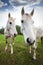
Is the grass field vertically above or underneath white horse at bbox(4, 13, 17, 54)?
underneath

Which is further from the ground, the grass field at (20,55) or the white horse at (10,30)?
the white horse at (10,30)

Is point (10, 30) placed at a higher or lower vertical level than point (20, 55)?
higher

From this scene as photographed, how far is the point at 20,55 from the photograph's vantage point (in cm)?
183

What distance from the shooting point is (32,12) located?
1.83 metres

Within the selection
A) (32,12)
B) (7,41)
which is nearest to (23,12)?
(32,12)

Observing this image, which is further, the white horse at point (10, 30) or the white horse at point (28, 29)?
the white horse at point (10, 30)

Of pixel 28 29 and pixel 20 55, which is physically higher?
pixel 28 29

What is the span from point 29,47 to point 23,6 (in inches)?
17.1

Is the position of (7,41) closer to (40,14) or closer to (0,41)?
(0,41)

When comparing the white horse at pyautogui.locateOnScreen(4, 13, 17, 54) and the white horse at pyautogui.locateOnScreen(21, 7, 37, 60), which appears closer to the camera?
the white horse at pyautogui.locateOnScreen(21, 7, 37, 60)

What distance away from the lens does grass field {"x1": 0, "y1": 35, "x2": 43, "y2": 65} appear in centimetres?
182

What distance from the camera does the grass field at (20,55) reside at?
1817mm

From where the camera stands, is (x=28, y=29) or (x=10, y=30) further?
(x=10, y=30)

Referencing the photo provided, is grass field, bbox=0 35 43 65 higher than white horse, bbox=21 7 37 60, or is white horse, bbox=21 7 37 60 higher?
white horse, bbox=21 7 37 60
